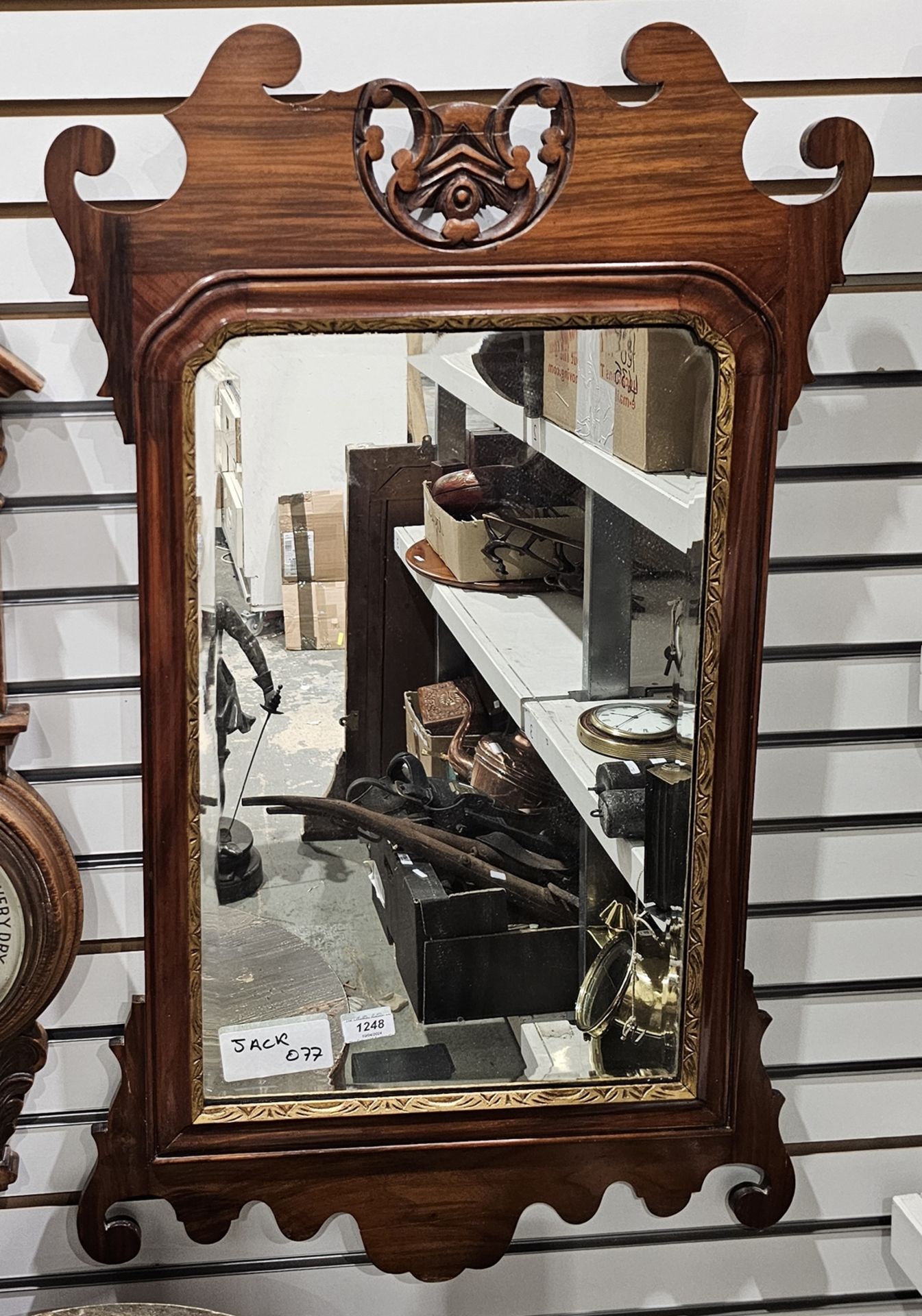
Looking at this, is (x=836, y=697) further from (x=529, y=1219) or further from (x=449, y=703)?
(x=529, y=1219)

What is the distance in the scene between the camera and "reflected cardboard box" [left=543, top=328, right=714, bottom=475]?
1.15 metres

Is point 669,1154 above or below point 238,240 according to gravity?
below

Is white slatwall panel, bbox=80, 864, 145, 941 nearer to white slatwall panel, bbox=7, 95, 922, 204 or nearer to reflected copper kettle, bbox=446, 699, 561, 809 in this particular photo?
reflected copper kettle, bbox=446, 699, 561, 809

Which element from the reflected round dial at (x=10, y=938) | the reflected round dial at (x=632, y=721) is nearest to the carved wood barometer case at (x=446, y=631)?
the reflected round dial at (x=632, y=721)

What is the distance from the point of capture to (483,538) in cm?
119

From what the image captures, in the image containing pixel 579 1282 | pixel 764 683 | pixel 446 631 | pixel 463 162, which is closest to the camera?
pixel 463 162

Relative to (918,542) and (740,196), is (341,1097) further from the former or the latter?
(740,196)

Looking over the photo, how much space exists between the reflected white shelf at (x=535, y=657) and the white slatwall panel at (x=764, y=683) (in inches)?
8.9

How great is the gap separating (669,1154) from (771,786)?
1.26 ft

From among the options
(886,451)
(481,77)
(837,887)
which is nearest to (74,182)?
(481,77)

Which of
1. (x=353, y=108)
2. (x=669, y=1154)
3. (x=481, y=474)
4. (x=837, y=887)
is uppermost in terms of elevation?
(x=353, y=108)

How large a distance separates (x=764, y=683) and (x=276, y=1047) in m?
0.60

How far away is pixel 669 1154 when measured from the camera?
131 cm

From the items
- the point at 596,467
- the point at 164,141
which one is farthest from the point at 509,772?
the point at 164,141
